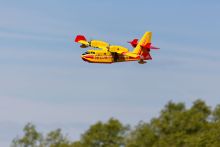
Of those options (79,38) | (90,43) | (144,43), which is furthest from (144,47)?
(79,38)

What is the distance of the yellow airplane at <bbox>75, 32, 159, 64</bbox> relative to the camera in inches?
5349

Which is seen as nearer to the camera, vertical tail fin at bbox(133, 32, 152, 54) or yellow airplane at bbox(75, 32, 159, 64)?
yellow airplane at bbox(75, 32, 159, 64)

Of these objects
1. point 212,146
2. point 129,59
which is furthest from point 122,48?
point 212,146

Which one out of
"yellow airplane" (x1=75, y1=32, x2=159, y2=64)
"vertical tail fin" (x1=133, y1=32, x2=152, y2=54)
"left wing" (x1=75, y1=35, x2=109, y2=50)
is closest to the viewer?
"yellow airplane" (x1=75, y1=32, x2=159, y2=64)

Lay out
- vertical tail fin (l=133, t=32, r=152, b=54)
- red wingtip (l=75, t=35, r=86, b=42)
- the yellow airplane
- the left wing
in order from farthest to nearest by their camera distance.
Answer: red wingtip (l=75, t=35, r=86, b=42) < the left wing < vertical tail fin (l=133, t=32, r=152, b=54) < the yellow airplane

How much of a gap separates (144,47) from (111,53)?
24.3ft

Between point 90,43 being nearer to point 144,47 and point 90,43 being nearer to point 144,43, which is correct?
point 144,43

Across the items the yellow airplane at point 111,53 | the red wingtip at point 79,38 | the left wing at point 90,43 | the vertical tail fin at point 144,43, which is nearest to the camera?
the yellow airplane at point 111,53

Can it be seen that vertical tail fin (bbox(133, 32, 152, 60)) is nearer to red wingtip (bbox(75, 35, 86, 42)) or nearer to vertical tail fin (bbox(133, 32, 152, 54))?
vertical tail fin (bbox(133, 32, 152, 54))

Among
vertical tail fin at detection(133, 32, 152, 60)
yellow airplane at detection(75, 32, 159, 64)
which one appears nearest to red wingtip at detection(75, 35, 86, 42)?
yellow airplane at detection(75, 32, 159, 64)

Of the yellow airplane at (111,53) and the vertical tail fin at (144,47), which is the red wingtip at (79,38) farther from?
the vertical tail fin at (144,47)

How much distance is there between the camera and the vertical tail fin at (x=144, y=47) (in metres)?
139

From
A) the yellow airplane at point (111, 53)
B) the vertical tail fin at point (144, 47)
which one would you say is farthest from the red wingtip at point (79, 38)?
the vertical tail fin at point (144, 47)

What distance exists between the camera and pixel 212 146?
196875mm
